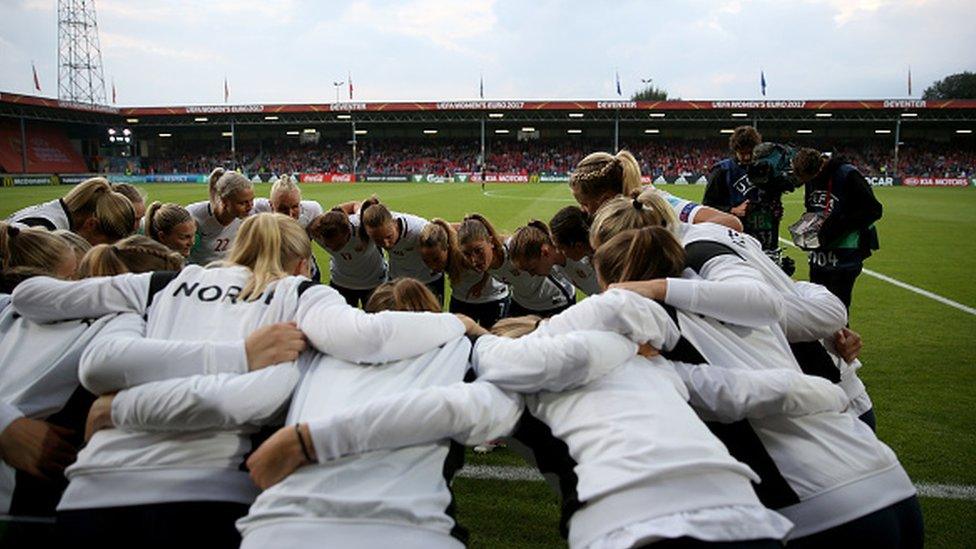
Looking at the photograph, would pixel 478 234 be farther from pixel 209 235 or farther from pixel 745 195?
pixel 209 235

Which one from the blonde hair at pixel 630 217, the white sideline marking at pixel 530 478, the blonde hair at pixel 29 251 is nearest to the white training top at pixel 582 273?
the white sideline marking at pixel 530 478

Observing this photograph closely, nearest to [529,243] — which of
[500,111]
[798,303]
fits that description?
[798,303]

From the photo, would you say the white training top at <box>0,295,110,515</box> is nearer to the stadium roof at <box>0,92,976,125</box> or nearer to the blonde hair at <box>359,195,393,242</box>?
the blonde hair at <box>359,195,393,242</box>

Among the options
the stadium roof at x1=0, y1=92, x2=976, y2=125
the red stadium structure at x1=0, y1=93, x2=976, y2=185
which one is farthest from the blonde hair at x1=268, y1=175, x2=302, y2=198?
the stadium roof at x1=0, y1=92, x2=976, y2=125

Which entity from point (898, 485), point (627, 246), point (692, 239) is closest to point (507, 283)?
point (692, 239)

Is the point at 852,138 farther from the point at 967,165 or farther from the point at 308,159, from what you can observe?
the point at 308,159

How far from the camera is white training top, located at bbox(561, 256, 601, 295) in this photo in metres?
5.39

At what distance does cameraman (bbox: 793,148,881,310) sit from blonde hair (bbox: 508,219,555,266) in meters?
2.81

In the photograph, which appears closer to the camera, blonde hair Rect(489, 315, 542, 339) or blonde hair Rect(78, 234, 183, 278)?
blonde hair Rect(489, 315, 542, 339)

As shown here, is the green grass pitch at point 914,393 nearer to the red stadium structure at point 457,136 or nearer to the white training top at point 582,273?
the white training top at point 582,273

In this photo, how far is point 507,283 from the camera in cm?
614

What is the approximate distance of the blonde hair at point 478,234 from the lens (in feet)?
16.9

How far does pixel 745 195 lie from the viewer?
6531mm

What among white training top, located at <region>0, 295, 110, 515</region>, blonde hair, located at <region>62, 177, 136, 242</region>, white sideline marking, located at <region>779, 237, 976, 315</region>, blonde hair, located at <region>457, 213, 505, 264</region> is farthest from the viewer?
white sideline marking, located at <region>779, 237, 976, 315</region>
